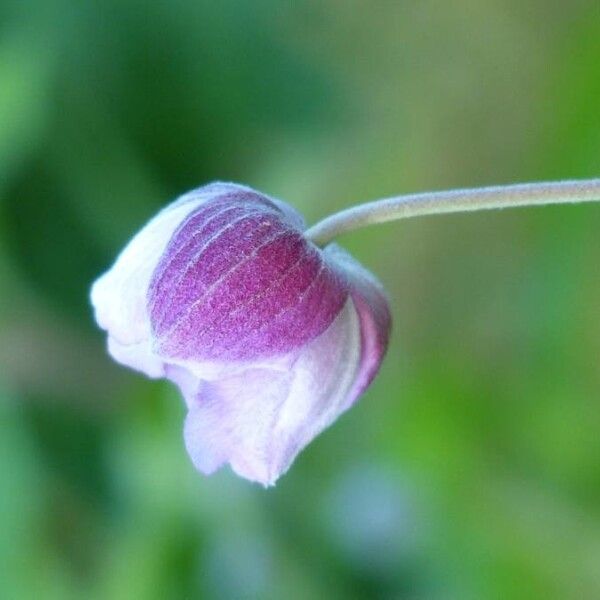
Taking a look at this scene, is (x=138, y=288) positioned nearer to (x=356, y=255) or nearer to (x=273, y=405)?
(x=273, y=405)

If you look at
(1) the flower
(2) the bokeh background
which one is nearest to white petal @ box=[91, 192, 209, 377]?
(1) the flower

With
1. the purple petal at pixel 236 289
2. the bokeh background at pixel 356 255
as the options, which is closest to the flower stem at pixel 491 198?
the purple petal at pixel 236 289

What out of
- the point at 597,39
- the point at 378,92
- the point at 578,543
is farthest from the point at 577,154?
the point at 578,543

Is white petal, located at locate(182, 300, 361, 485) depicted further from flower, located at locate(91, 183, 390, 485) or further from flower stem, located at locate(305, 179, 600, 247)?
flower stem, located at locate(305, 179, 600, 247)

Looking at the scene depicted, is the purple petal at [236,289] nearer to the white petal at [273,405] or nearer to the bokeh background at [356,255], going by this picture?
the white petal at [273,405]

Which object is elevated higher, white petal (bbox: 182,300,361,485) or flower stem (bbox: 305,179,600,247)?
flower stem (bbox: 305,179,600,247)

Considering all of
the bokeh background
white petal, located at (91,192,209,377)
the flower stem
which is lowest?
the bokeh background
